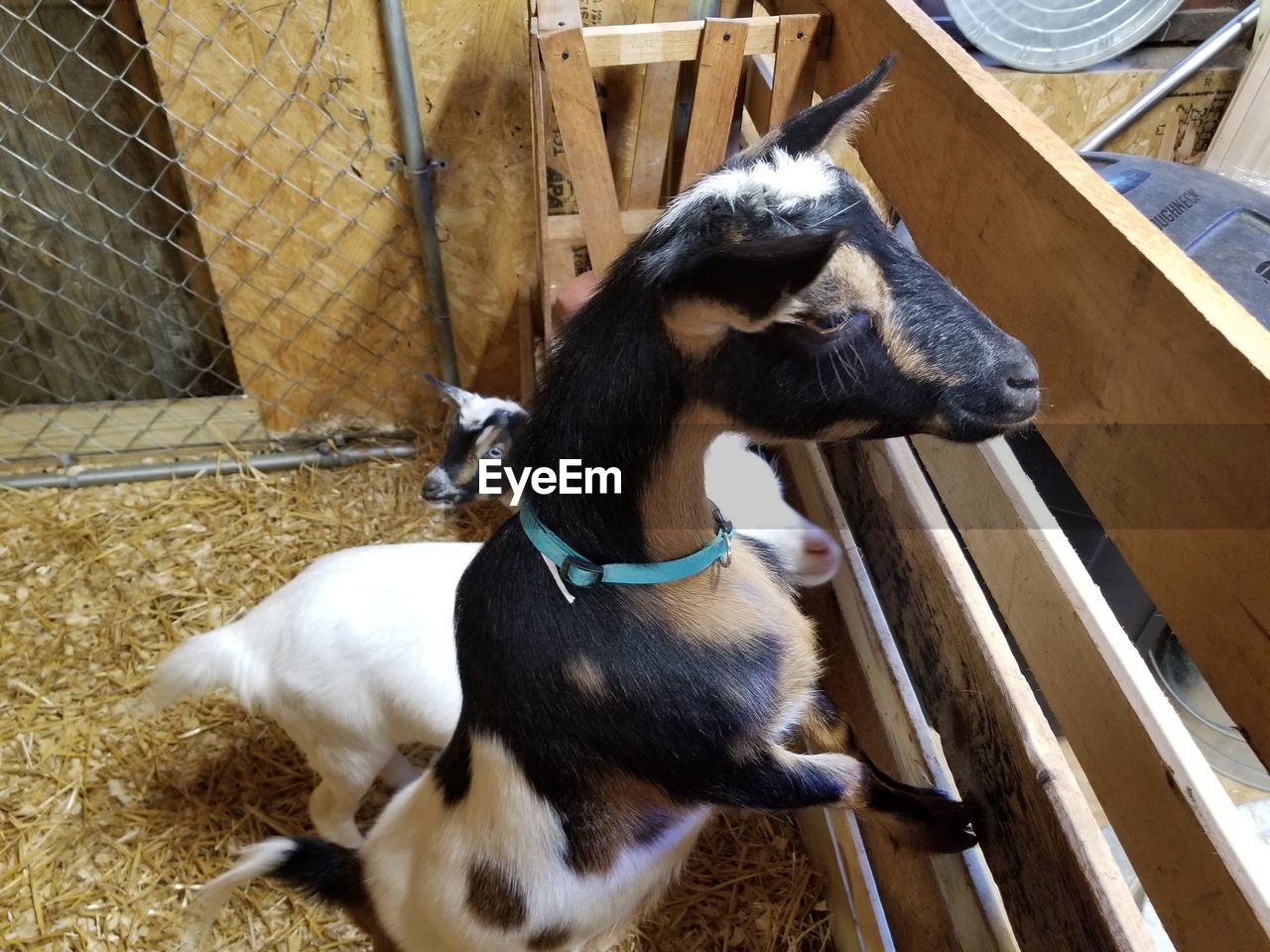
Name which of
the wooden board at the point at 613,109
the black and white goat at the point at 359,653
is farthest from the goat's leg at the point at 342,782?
the wooden board at the point at 613,109

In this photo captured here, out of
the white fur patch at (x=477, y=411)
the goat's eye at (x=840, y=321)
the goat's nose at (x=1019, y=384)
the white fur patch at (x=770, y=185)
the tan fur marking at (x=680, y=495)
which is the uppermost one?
the white fur patch at (x=770, y=185)

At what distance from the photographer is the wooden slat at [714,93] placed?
168 cm

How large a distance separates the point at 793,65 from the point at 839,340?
43.4 inches

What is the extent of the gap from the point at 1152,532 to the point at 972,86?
633 millimetres

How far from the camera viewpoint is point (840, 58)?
65.6 inches

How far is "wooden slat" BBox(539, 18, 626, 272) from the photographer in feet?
5.45

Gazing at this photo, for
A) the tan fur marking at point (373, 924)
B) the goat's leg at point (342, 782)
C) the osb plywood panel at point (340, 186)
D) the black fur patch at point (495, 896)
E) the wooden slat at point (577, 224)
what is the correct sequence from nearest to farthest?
the black fur patch at point (495, 896) < the tan fur marking at point (373, 924) < the goat's leg at point (342, 782) < the osb plywood panel at point (340, 186) < the wooden slat at point (577, 224)

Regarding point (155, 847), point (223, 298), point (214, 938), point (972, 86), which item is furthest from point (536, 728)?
point (223, 298)

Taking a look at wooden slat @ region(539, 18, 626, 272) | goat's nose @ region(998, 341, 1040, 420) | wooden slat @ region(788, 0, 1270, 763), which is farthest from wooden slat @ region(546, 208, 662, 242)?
goat's nose @ region(998, 341, 1040, 420)

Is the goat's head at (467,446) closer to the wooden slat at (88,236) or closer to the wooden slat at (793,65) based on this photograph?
the wooden slat at (88,236)

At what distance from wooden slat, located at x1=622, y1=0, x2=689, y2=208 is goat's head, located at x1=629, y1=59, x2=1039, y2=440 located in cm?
129

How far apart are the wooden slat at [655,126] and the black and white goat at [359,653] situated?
2.81 ft

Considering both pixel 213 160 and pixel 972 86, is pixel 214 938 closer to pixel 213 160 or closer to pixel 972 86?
pixel 213 160

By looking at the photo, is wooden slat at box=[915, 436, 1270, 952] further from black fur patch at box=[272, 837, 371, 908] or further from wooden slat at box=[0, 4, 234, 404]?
wooden slat at box=[0, 4, 234, 404]
